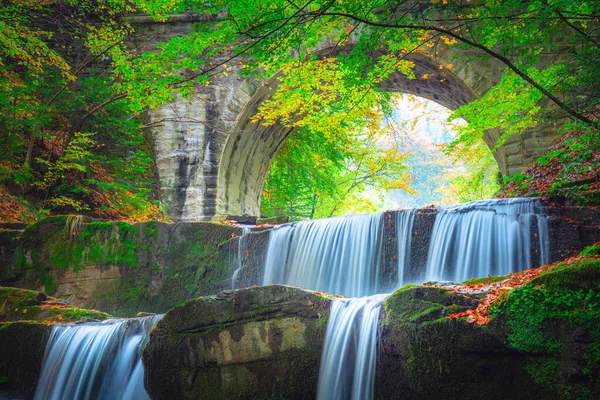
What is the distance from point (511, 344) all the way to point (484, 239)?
3139 millimetres

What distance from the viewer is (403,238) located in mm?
7070

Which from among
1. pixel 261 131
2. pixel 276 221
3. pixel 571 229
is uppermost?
pixel 261 131

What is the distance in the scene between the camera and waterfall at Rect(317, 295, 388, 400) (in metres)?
4.12

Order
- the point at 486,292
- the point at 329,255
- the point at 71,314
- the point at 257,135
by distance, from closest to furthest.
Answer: the point at 486,292 → the point at 71,314 → the point at 329,255 → the point at 257,135

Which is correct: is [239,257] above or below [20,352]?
above

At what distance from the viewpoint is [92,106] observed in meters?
10.6

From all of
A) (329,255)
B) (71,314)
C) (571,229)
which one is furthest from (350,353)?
(71,314)

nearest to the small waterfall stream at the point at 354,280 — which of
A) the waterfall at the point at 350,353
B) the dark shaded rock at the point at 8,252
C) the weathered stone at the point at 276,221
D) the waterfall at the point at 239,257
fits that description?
the waterfall at the point at 350,353

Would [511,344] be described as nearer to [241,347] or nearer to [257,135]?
[241,347]

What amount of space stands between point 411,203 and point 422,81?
38955 mm

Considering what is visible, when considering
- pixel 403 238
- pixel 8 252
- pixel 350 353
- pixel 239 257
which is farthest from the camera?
pixel 8 252

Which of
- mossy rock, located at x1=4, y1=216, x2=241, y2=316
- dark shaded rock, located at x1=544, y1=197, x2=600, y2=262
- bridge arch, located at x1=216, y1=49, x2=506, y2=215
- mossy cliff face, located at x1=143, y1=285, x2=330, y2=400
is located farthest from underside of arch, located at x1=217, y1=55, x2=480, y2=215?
mossy cliff face, located at x1=143, y1=285, x2=330, y2=400

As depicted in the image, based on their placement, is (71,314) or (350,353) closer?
(350,353)

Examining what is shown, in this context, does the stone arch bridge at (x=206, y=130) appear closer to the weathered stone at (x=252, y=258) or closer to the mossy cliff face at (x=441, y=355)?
the weathered stone at (x=252, y=258)
